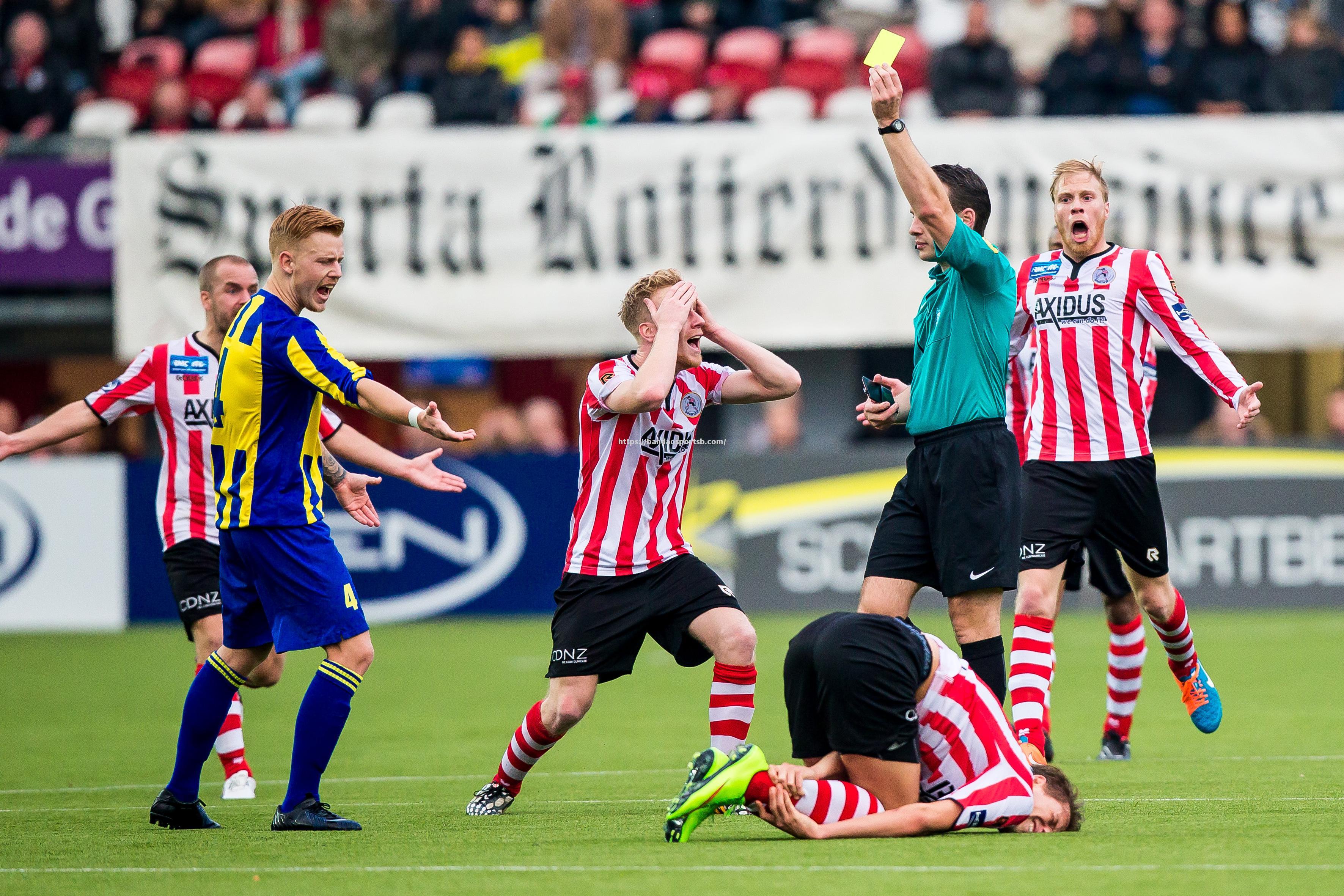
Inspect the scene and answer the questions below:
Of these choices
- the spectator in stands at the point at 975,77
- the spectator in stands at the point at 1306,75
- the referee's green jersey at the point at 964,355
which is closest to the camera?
the referee's green jersey at the point at 964,355

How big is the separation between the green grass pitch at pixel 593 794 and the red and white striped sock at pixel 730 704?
0.30 metres

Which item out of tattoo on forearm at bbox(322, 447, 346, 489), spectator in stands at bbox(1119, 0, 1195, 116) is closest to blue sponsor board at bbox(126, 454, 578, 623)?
spectator in stands at bbox(1119, 0, 1195, 116)

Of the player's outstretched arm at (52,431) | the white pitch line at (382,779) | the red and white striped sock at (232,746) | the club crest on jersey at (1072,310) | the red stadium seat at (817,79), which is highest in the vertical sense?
the red stadium seat at (817,79)

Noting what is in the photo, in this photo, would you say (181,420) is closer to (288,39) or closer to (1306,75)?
(288,39)

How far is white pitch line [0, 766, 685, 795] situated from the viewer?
24.4ft

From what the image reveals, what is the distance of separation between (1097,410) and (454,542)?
28.4 ft

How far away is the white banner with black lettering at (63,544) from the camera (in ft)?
48.4

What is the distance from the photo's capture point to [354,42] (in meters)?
18.1

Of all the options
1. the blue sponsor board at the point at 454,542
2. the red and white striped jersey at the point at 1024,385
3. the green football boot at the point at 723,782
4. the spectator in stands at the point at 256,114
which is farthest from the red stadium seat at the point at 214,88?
the green football boot at the point at 723,782

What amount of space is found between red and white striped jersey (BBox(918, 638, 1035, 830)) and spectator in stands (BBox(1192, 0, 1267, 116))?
39.9ft

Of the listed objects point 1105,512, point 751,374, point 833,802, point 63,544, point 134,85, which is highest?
point 134,85

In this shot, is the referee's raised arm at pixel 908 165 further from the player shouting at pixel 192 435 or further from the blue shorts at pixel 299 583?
the player shouting at pixel 192 435

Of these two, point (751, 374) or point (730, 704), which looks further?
point (751, 374)

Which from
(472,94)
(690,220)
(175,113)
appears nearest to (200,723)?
(690,220)
